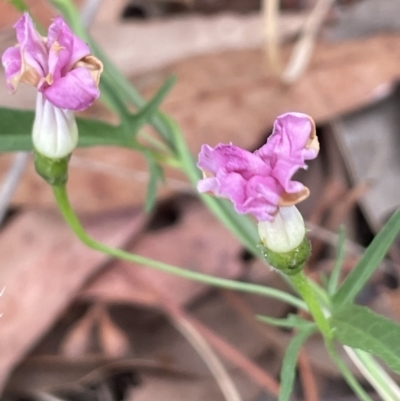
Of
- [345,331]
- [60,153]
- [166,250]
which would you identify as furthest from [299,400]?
[60,153]

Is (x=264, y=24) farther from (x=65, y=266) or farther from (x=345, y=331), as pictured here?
(x=345, y=331)

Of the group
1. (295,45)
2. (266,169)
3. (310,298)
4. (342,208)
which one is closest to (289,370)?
(310,298)

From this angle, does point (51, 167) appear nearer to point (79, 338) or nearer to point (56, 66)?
point (56, 66)

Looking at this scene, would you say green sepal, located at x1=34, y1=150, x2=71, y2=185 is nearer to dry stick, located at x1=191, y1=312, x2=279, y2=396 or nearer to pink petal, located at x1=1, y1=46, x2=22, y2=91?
pink petal, located at x1=1, y1=46, x2=22, y2=91

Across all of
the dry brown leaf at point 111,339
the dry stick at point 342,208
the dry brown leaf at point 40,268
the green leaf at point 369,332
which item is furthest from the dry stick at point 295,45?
the green leaf at point 369,332

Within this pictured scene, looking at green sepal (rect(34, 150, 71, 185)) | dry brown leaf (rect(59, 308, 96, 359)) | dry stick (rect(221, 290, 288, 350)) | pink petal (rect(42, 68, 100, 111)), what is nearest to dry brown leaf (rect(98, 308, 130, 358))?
dry brown leaf (rect(59, 308, 96, 359))

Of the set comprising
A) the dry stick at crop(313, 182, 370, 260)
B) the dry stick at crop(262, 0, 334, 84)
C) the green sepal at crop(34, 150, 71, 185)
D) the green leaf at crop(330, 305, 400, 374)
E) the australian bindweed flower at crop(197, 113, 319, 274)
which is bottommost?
the green leaf at crop(330, 305, 400, 374)
